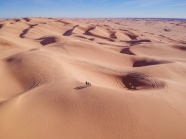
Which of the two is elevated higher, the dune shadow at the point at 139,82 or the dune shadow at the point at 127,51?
the dune shadow at the point at 139,82

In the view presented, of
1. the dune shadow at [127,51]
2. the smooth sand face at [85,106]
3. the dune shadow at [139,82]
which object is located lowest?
the dune shadow at [127,51]

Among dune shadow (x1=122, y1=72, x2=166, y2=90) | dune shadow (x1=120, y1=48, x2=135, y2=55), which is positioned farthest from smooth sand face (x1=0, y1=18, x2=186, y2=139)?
dune shadow (x1=120, y1=48, x2=135, y2=55)

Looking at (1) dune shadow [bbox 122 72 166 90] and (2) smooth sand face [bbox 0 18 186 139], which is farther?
(1) dune shadow [bbox 122 72 166 90]

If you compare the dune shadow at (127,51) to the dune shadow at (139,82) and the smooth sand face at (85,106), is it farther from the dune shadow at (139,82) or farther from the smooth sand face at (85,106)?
the dune shadow at (139,82)

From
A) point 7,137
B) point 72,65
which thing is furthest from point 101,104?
point 72,65

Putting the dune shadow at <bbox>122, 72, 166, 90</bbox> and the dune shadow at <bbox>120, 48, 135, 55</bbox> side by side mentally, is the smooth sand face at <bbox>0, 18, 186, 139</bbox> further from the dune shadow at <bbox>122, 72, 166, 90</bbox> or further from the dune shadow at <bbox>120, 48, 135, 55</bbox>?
the dune shadow at <bbox>120, 48, 135, 55</bbox>

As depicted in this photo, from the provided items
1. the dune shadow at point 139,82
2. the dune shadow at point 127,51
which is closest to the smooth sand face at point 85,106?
the dune shadow at point 139,82

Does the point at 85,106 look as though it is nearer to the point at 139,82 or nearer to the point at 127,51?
the point at 139,82

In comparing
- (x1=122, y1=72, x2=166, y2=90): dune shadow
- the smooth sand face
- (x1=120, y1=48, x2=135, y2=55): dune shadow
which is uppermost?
the smooth sand face

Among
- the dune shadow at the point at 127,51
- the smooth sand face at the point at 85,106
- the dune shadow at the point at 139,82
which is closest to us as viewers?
the smooth sand face at the point at 85,106

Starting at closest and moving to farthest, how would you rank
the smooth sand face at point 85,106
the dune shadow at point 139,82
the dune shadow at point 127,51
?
the smooth sand face at point 85,106 < the dune shadow at point 139,82 < the dune shadow at point 127,51

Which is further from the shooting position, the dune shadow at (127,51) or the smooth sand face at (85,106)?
the dune shadow at (127,51)
